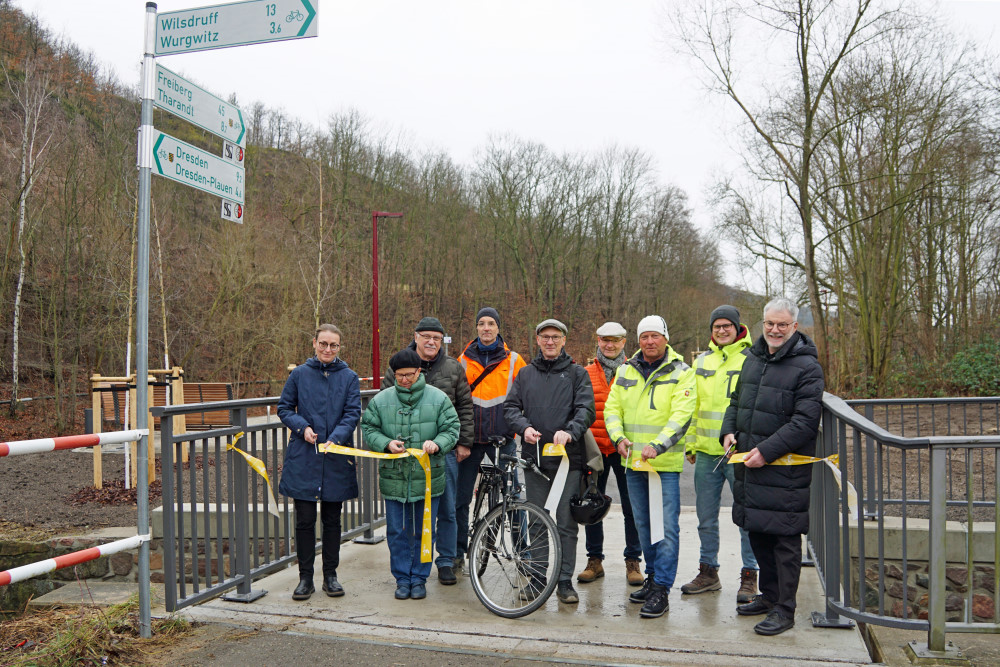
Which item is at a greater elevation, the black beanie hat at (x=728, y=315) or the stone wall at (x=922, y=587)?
the black beanie hat at (x=728, y=315)

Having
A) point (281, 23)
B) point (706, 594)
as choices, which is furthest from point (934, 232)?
point (281, 23)

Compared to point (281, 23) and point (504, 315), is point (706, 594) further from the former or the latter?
point (504, 315)

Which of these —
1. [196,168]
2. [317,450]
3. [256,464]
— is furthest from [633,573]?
[196,168]

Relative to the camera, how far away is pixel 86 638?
410 centimetres

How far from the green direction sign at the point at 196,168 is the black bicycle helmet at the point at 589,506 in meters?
2.88

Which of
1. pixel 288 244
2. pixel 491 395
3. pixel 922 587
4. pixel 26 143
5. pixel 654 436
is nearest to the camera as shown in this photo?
pixel 654 436

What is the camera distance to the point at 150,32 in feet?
15.8

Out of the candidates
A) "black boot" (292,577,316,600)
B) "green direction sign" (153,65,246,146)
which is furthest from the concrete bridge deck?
"green direction sign" (153,65,246,146)

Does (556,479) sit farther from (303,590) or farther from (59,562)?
(59,562)

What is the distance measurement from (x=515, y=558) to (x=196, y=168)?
3151 mm

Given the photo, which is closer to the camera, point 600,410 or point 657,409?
point 657,409

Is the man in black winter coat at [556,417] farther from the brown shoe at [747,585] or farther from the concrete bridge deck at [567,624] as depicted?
the brown shoe at [747,585]

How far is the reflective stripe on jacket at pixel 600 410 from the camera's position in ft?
18.4

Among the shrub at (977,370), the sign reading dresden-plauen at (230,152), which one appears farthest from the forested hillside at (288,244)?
the shrub at (977,370)
